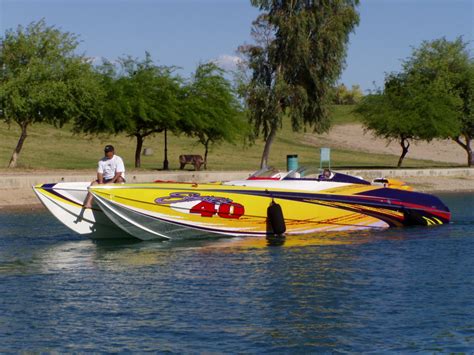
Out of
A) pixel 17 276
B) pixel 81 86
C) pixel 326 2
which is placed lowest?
pixel 17 276

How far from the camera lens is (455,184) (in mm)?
48906

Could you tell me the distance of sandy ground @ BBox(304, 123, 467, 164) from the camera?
8162 centimetres

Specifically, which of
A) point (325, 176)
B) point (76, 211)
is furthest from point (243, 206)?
point (76, 211)

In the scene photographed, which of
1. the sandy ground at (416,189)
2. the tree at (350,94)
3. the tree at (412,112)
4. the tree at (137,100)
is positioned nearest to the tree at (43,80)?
the tree at (137,100)

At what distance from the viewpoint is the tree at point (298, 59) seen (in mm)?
48969

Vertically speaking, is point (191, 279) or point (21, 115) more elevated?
point (21, 115)

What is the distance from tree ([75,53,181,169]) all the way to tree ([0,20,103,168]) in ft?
3.97

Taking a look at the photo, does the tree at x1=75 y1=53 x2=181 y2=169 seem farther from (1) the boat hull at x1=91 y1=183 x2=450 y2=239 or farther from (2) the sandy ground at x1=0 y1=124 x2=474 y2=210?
(1) the boat hull at x1=91 y1=183 x2=450 y2=239

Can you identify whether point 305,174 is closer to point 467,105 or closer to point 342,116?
point 467,105

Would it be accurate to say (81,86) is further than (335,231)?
Yes

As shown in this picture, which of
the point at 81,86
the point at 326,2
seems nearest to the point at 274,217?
the point at 81,86

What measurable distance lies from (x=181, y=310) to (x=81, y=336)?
1.97 m

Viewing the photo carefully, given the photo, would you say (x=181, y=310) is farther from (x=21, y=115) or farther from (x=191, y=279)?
(x=21, y=115)

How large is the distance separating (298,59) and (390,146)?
4266cm
